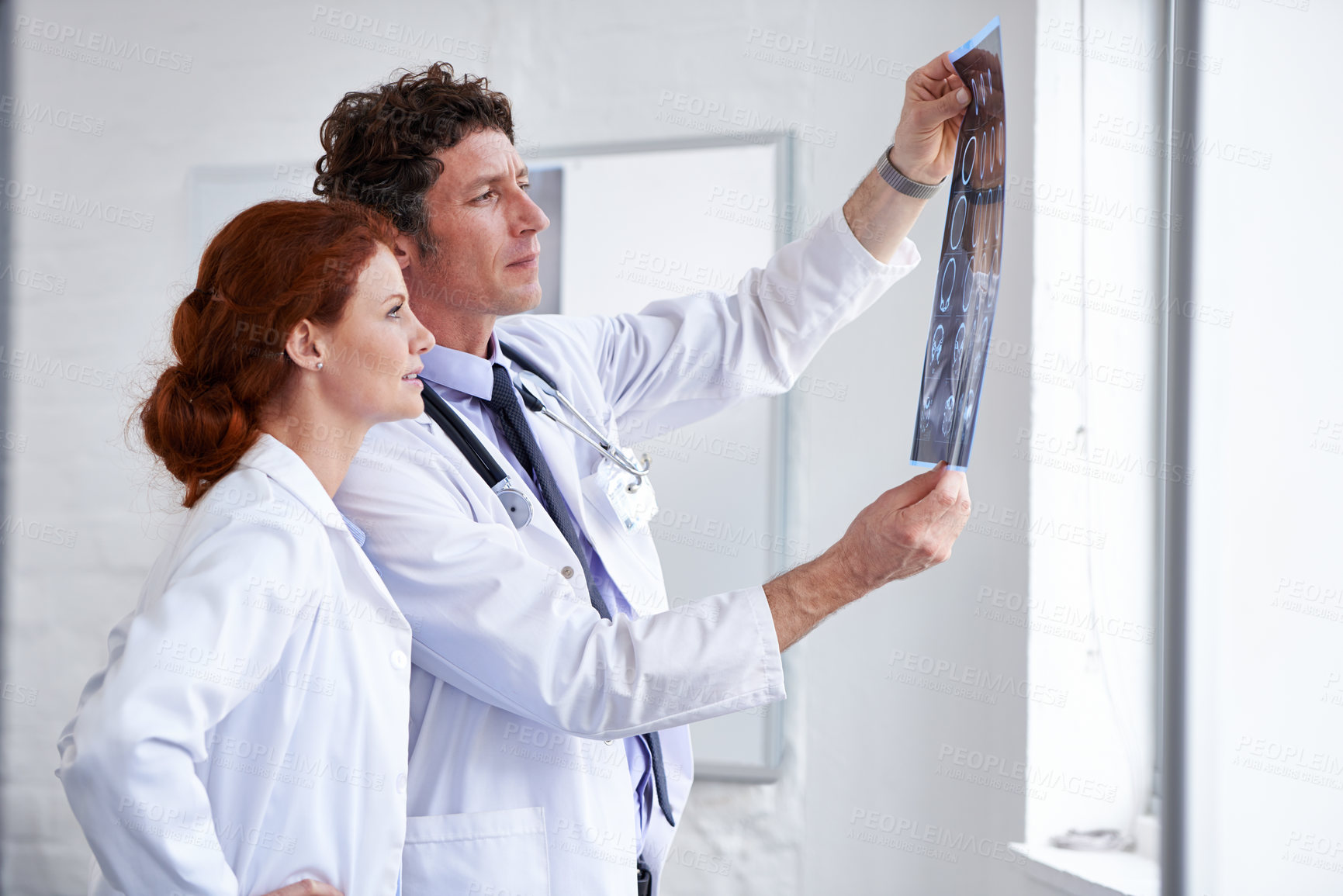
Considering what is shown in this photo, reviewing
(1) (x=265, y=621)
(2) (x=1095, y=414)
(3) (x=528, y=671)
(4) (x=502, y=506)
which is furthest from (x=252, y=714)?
(2) (x=1095, y=414)

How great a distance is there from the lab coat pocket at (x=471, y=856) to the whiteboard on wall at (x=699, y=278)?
3.31 feet

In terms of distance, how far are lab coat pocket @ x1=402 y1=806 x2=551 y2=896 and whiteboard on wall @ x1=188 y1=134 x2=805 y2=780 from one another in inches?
39.7

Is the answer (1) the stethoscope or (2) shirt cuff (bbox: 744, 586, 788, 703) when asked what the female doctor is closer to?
(1) the stethoscope

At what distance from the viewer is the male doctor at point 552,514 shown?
1.12 meters

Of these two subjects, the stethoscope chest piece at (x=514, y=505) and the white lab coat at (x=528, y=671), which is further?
the stethoscope chest piece at (x=514, y=505)

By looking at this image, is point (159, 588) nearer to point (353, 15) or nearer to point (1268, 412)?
point (1268, 412)

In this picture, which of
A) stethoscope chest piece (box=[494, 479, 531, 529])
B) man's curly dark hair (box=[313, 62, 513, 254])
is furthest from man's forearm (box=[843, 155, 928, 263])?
stethoscope chest piece (box=[494, 479, 531, 529])

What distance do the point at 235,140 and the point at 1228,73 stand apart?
7.24 feet

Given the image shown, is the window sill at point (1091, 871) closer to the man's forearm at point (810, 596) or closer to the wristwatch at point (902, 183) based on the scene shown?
the man's forearm at point (810, 596)

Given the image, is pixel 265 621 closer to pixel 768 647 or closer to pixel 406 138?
pixel 768 647

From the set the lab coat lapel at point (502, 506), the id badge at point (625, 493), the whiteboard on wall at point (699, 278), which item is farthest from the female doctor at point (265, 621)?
the whiteboard on wall at point (699, 278)

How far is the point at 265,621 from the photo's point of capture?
1.00 m

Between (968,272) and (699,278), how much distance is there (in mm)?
1195

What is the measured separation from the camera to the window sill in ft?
5.53
